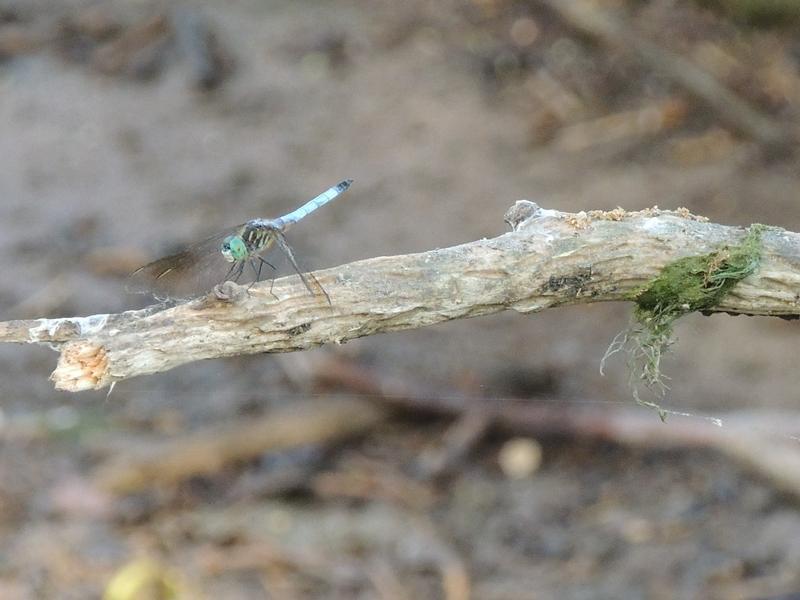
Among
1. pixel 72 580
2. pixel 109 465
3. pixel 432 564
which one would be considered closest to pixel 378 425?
pixel 432 564

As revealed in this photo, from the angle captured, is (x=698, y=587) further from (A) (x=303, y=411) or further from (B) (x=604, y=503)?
(A) (x=303, y=411)

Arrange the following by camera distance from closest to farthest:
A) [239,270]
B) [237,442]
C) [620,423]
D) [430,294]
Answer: [430,294] → [239,270] → [620,423] → [237,442]

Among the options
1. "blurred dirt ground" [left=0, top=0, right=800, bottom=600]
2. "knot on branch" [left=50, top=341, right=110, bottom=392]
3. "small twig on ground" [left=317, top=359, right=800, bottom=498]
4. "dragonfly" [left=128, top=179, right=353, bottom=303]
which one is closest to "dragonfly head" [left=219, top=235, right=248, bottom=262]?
"dragonfly" [left=128, top=179, right=353, bottom=303]

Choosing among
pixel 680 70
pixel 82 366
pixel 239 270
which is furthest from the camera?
pixel 680 70

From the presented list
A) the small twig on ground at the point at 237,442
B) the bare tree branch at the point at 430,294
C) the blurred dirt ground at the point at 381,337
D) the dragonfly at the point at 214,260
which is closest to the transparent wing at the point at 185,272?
the dragonfly at the point at 214,260

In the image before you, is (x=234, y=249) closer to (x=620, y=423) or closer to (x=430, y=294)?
(x=430, y=294)

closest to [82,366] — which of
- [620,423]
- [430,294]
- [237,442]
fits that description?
[430,294]
